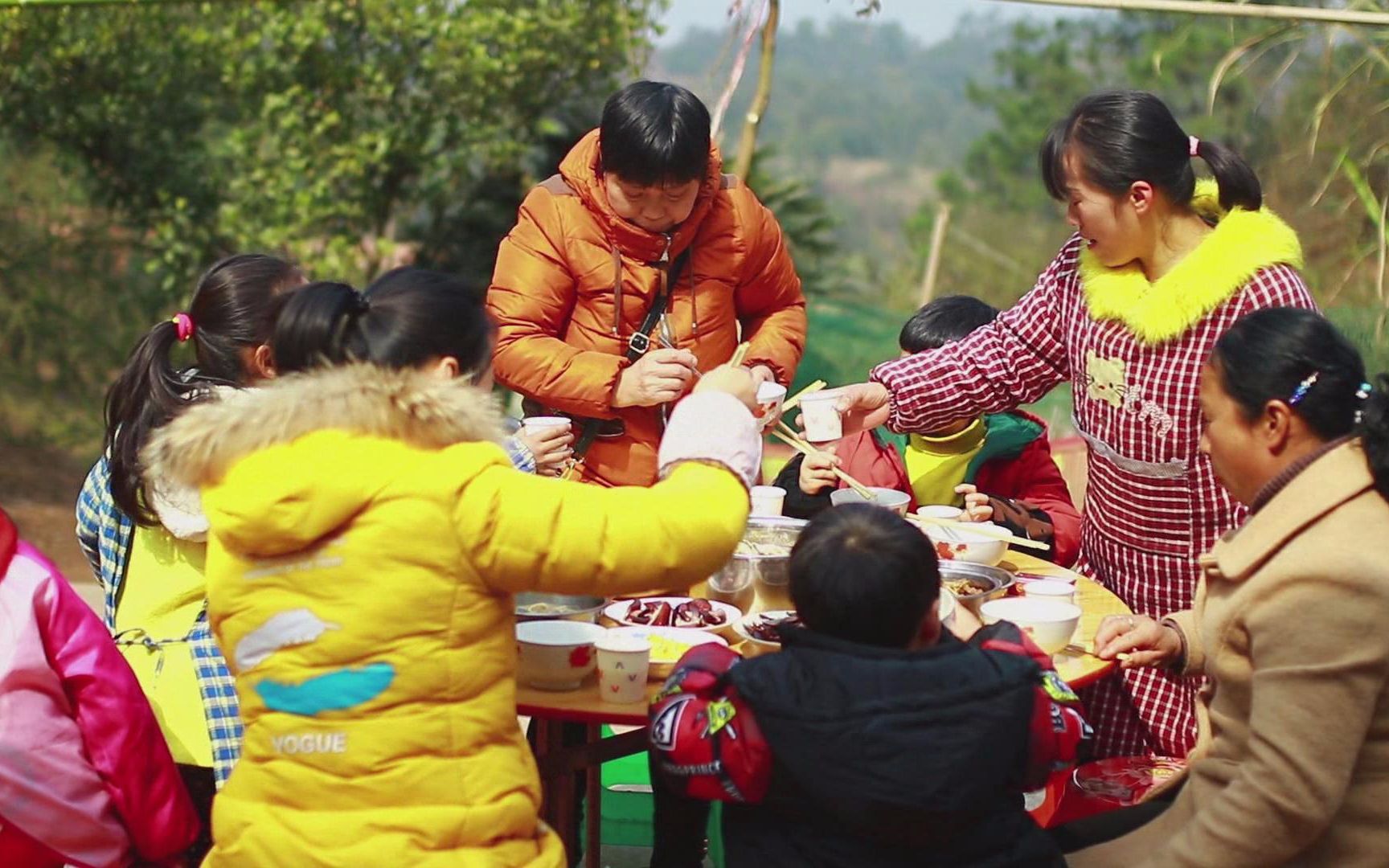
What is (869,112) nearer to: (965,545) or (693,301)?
(693,301)

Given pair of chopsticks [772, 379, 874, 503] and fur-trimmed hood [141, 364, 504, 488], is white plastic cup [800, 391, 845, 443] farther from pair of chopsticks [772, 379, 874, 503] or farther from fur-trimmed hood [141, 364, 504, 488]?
fur-trimmed hood [141, 364, 504, 488]

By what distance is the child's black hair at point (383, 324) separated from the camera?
2.10m

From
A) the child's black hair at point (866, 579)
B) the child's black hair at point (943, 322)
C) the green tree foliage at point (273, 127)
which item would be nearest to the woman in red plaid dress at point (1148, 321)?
the child's black hair at point (943, 322)

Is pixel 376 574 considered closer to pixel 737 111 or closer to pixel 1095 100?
pixel 1095 100

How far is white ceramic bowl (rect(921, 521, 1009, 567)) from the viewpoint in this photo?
3047 millimetres

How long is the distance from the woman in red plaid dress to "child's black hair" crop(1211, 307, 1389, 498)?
0.71 metres

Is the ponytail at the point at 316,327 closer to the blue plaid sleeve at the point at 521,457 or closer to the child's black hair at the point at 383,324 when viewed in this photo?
the child's black hair at the point at 383,324

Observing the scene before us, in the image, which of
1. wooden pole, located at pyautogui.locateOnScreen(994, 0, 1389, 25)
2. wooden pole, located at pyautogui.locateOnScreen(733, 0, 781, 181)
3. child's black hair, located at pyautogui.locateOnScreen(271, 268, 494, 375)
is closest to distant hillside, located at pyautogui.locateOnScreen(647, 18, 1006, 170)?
wooden pole, located at pyautogui.locateOnScreen(733, 0, 781, 181)

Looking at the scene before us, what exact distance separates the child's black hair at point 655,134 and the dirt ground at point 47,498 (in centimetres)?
560

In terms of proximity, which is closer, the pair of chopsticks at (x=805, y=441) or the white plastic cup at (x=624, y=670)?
the white plastic cup at (x=624, y=670)

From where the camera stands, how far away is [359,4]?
8.60 m

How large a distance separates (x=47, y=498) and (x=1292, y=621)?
938 cm

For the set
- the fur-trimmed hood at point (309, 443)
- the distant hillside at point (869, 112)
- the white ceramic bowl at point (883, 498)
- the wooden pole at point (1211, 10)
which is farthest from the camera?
the distant hillside at point (869, 112)

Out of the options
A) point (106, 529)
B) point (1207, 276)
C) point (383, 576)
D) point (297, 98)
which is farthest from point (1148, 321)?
point (297, 98)
